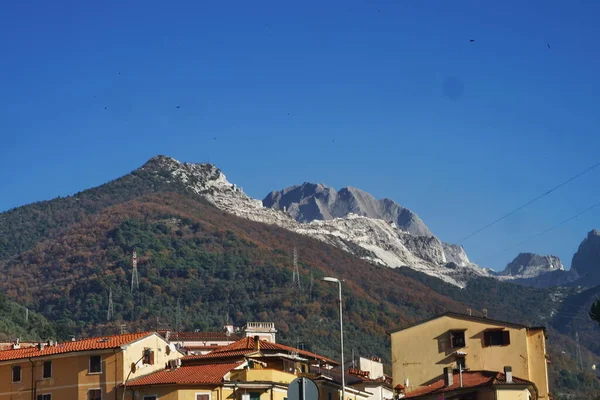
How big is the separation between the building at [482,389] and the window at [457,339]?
400 inches

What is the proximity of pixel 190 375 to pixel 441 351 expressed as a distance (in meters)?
18.1

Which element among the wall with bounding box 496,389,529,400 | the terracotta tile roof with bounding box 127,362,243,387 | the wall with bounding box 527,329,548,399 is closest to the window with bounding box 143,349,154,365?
the terracotta tile roof with bounding box 127,362,243,387

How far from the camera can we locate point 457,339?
85312mm

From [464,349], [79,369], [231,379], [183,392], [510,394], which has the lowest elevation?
[510,394]

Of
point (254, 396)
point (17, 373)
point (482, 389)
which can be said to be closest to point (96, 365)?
point (17, 373)

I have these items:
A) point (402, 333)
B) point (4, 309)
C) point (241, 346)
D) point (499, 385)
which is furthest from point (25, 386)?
point (4, 309)

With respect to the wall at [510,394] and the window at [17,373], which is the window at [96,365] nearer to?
the window at [17,373]

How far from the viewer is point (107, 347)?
262 feet

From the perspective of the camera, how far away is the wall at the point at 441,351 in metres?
84.1

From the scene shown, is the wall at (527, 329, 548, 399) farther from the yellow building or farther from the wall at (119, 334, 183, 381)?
the yellow building

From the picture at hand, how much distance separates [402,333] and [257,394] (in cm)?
1378

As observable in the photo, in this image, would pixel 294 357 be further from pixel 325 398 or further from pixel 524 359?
pixel 524 359

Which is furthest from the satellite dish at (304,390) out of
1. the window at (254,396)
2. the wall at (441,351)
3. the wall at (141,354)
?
the wall at (441,351)

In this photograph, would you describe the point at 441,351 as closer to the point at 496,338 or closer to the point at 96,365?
the point at 496,338
